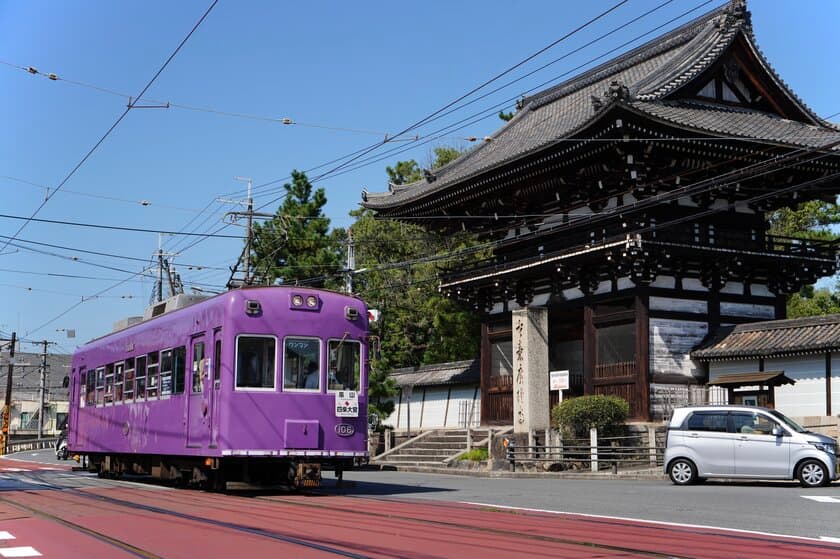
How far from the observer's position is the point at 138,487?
61.3 feet

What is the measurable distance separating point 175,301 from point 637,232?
40.1 ft

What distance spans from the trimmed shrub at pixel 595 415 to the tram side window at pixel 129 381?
11638mm

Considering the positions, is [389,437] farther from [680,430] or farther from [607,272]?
[680,430]

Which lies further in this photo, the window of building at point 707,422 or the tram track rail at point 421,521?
the window of building at point 707,422

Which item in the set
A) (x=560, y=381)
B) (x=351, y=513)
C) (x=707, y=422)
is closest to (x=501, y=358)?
(x=560, y=381)

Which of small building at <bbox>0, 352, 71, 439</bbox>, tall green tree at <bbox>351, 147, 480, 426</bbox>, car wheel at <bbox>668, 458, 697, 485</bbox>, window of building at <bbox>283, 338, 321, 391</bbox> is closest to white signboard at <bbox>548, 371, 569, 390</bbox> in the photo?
car wheel at <bbox>668, 458, 697, 485</bbox>

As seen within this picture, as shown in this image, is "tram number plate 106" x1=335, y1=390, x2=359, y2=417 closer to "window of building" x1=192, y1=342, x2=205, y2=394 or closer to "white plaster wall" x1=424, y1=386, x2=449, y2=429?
"window of building" x1=192, y1=342, x2=205, y2=394

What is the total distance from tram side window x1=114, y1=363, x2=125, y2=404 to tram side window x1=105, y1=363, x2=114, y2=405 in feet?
0.95

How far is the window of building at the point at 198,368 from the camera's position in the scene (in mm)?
16109

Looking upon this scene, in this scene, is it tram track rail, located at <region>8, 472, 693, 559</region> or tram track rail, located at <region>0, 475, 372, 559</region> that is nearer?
tram track rail, located at <region>0, 475, 372, 559</region>

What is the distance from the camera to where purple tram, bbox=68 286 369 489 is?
50.2 feet

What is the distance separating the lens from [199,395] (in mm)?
16047

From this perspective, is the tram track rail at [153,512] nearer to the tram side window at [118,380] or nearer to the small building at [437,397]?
the tram side window at [118,380]

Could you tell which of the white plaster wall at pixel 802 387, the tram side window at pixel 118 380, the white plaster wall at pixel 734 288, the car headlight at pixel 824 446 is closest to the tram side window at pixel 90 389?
the tram side window at pixel 118 380
